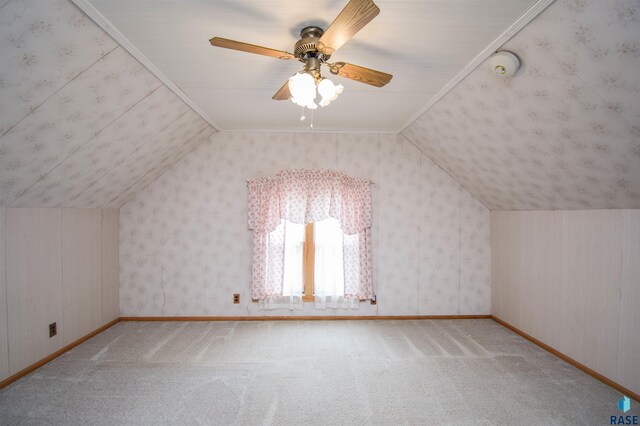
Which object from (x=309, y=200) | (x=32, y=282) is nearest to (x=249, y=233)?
(x=309, y=200)

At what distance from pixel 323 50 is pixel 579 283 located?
2988 millimetres

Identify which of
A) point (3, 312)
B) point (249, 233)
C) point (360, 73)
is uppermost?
point (360, 73)

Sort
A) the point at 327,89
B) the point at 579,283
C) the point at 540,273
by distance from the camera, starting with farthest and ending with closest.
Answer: the point at 540,273 < the point at 579,283 < the point at 327,89

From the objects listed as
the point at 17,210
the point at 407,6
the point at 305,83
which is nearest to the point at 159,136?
the point at 17,210

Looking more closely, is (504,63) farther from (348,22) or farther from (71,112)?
(71,112)

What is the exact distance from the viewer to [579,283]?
3080mm

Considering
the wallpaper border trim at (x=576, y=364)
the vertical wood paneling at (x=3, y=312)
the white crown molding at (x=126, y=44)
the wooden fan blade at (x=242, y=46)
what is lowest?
the wallpaper border trim at (x=576, y=364)

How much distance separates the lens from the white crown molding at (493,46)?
5.66 feet

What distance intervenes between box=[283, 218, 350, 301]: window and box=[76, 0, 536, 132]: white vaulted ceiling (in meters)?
1.68

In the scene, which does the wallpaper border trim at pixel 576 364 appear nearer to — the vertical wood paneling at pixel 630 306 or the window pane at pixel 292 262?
the vertical wood paneling at pixel 630 306

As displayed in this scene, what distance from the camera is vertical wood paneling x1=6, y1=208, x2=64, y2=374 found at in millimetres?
2766

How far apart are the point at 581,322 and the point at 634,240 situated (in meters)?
0.87

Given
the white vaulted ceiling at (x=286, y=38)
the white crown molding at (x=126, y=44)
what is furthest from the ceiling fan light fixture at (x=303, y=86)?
the white crown molding at (x=126, y=44)

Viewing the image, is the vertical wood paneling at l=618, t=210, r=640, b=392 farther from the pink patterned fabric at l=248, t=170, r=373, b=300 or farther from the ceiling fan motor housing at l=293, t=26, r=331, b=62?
the ceiling fan motor housing at l=293, t=26, r=331, b=62
